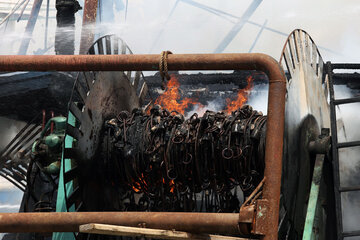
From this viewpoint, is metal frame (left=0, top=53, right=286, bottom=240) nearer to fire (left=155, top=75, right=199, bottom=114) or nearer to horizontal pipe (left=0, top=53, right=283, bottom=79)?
horizontal pipe (left=0, top=53, right=283, bottom=79)

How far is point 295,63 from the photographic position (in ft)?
18.2

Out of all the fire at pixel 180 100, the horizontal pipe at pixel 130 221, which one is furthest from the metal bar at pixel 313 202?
the fire at pixel 180 100

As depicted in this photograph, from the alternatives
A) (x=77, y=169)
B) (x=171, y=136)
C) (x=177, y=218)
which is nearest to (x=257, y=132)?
(x=171, y=136)

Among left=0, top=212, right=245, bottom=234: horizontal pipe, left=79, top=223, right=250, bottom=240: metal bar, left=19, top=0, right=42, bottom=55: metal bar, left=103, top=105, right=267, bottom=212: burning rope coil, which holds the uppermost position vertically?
left=19, top=0, right=42, bottom=55: metal bar

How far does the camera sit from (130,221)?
328 cm

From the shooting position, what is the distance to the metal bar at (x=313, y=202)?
4.67 meters

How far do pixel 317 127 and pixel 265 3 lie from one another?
48.3 feet

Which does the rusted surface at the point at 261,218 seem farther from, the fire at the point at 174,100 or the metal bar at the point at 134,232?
the fire at the point at 174,100

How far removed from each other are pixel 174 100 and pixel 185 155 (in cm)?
919

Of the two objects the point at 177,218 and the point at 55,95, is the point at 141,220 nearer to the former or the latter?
the point at 177,218

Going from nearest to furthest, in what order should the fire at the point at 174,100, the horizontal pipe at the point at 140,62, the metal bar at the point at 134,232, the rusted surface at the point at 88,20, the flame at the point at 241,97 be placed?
the metal bar at the point at 134,232
the horizontal pipe at the point at 140,62
the fire at the point at 174,100
the flame at the point at 241,97
the rusted surface at the point at 88,20

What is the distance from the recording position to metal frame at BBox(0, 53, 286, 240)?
10.5 feet

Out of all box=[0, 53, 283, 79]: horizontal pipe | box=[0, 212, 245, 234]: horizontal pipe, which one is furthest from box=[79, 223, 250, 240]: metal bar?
box=[0, 53, 283, 79]: horizontal pipe

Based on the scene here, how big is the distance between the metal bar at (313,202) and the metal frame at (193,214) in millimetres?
1532
